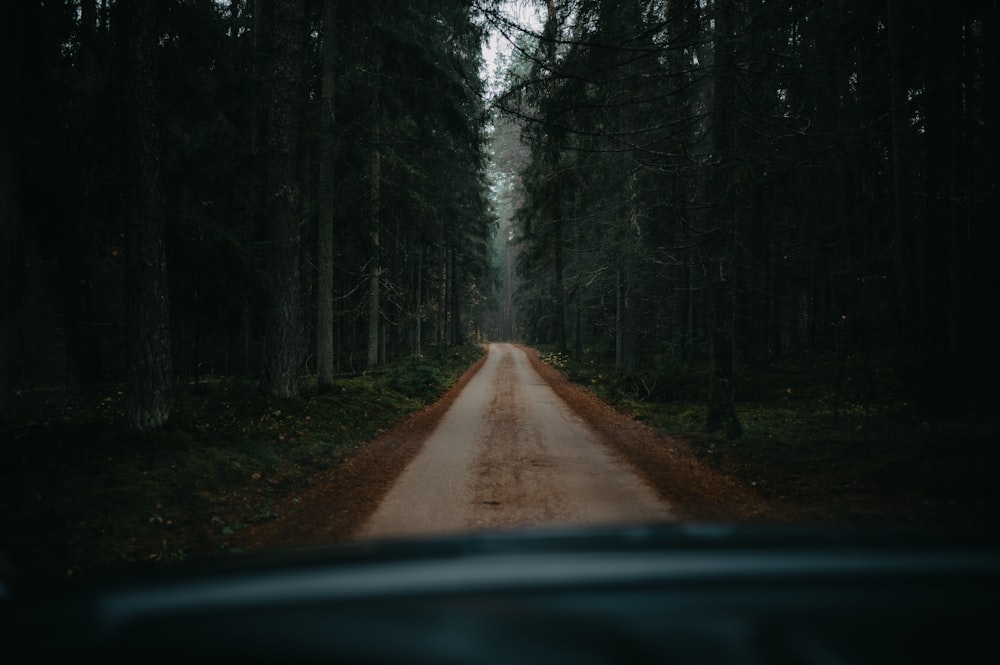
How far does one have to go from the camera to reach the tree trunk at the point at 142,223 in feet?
24.5

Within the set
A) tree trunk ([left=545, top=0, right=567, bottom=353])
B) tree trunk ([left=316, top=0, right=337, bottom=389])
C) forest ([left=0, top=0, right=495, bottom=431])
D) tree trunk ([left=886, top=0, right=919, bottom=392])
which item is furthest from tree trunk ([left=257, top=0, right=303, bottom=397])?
tree trunk ([left=886, top=0, right=919, bottom=392])

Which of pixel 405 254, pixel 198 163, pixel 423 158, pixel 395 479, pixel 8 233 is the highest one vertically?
pixel 423 158

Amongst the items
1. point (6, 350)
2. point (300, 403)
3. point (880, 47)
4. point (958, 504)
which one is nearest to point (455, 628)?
point (958, 504)

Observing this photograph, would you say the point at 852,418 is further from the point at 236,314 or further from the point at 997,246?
the point at 236,314

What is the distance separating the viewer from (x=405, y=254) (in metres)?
20.6

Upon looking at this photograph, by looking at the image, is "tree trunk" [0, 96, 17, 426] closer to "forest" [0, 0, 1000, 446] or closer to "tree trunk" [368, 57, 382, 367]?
"forest" [0, 0, 1000, 446]

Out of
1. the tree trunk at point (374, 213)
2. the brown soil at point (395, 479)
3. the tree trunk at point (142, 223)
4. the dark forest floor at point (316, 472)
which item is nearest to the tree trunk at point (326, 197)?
the tree trunk at point (374, 213)

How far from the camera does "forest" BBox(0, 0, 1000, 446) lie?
8289 mm

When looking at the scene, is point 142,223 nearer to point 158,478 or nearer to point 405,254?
point 158,478

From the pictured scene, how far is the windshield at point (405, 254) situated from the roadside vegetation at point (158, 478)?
45mm

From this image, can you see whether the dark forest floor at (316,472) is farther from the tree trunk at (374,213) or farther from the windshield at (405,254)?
the tree trunk at (374,213)

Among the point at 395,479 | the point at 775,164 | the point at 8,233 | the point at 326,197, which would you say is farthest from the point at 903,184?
the point at 8,233

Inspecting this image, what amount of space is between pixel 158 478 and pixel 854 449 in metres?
10.1

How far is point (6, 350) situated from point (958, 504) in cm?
1486
